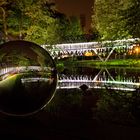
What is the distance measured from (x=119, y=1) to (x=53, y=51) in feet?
36.1

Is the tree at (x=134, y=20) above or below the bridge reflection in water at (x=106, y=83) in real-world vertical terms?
Result: above

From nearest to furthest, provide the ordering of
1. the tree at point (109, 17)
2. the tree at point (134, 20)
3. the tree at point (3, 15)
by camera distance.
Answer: the tree at point (134, 20) → the tree at point (3, 15) → the tree at point (109, 17)

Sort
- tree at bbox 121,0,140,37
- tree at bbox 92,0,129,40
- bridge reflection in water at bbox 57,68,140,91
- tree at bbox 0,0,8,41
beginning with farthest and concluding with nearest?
1. tree at bbox 92,0,129,40
2. tree at bbox 0,0,8,41
3. tree at bbox 121,0,140,37
4. bridge reflection in water at bbox 57,68,140,91

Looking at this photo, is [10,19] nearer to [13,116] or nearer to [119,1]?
[119,1]

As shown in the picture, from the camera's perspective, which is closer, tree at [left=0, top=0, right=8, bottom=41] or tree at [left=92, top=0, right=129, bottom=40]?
tree at [left=0, top=0, right=8, bottom=41]

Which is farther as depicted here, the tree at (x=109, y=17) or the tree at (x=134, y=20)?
the tree at (x=109, y=17)

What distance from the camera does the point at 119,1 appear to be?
49656mm

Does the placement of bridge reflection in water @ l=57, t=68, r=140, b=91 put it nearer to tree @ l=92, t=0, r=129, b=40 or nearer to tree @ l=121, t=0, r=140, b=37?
tree @ l=121, t=0, r=140, b=37

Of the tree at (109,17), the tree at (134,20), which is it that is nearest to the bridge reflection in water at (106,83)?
the tree at (134,20)

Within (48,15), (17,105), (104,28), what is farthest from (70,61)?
(17,105)

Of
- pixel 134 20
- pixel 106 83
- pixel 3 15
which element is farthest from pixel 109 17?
pixel 106 83

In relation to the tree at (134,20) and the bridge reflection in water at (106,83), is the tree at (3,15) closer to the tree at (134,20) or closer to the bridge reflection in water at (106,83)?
the tree at (134,20)

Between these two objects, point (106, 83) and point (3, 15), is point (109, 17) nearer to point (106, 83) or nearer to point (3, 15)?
point (3, 15)

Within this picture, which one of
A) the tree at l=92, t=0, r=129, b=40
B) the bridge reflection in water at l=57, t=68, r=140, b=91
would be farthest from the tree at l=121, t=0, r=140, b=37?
the tree at l=92, t=0, r=129, b=40
